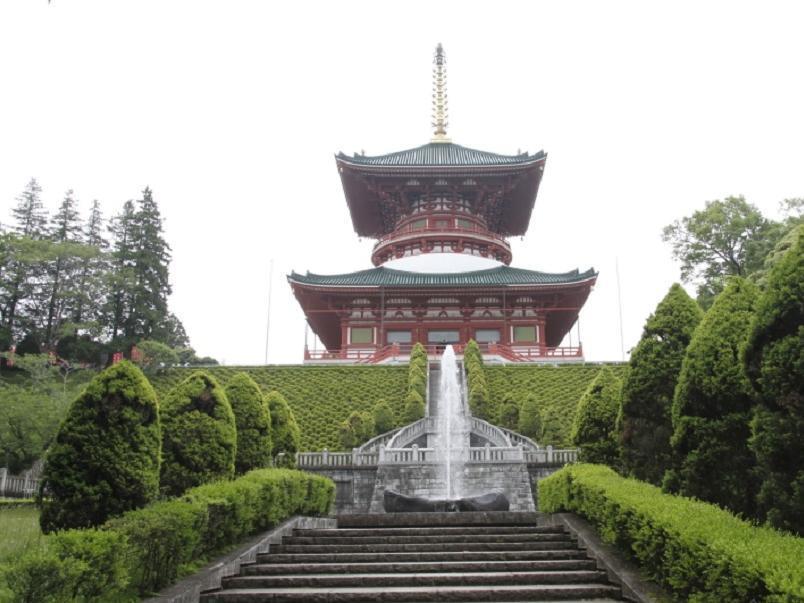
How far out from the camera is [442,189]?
46.1 m

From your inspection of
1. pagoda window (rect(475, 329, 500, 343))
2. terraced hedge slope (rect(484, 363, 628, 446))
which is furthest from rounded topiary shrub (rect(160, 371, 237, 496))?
pagoda window (rect(475, 329, 500, 343))

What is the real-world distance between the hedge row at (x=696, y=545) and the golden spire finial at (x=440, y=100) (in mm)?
45665

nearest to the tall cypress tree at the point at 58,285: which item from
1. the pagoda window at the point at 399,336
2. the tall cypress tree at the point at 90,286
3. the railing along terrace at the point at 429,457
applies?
the tall cypress tree at the point at 90,286

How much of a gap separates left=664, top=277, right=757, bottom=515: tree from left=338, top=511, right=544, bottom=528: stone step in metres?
4.14

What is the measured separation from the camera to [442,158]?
48.5 metres

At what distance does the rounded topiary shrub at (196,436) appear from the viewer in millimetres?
11172

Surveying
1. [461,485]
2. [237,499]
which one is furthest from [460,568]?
[461,485]

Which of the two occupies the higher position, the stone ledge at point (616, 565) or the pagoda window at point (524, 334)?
the pagoda window at point (524, 334)

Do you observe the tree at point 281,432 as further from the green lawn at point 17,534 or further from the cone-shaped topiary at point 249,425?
the green lawn at point 17,534

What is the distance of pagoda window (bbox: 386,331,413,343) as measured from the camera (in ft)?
134

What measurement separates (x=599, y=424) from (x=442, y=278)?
27.9 m

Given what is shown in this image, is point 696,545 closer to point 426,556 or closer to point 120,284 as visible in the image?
point 426,556

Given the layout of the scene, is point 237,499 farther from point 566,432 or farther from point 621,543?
point 566,432

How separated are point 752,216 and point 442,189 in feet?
60.2
